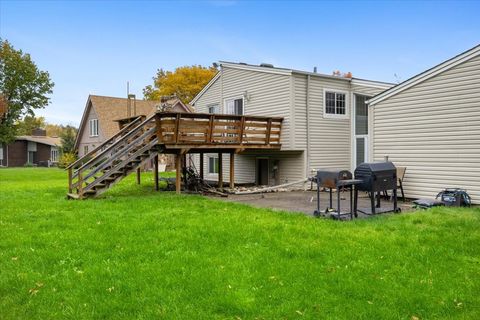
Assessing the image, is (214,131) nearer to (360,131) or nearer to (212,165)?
(360,131)

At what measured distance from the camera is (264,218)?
829 centimetres

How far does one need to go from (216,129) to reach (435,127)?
6.61 m

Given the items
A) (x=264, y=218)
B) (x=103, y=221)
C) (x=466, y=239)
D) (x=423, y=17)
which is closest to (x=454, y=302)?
(x=466, y=239)

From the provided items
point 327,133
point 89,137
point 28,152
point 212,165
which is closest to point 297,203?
point 327,133

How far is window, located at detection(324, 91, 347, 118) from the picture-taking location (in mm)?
15837

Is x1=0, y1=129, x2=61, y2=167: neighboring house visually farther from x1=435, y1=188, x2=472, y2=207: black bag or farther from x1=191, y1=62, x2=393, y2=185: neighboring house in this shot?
x1=435, y1=188, x2=472, y2=207: black bag

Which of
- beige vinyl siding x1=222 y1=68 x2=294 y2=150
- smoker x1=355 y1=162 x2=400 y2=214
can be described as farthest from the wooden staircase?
smoker x1=355 y1=162 x2=400 y2=214

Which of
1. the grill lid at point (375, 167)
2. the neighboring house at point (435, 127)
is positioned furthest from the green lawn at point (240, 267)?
the neighboring house at point (435, 127)

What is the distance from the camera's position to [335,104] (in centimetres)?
1608

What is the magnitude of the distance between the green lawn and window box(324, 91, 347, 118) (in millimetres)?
8082

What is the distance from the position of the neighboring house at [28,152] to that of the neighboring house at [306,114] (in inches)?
1547

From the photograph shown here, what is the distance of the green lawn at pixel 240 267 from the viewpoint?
403 cm

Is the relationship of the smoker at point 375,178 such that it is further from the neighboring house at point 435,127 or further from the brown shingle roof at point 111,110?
the brown shingle roof at point 111,110

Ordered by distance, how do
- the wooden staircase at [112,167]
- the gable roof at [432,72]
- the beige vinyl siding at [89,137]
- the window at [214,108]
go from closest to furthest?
the gable roof at [432,72] → the wooden staircase at [112,167] → the window at [214,108] → the beige vinyl siding at [89,137]
